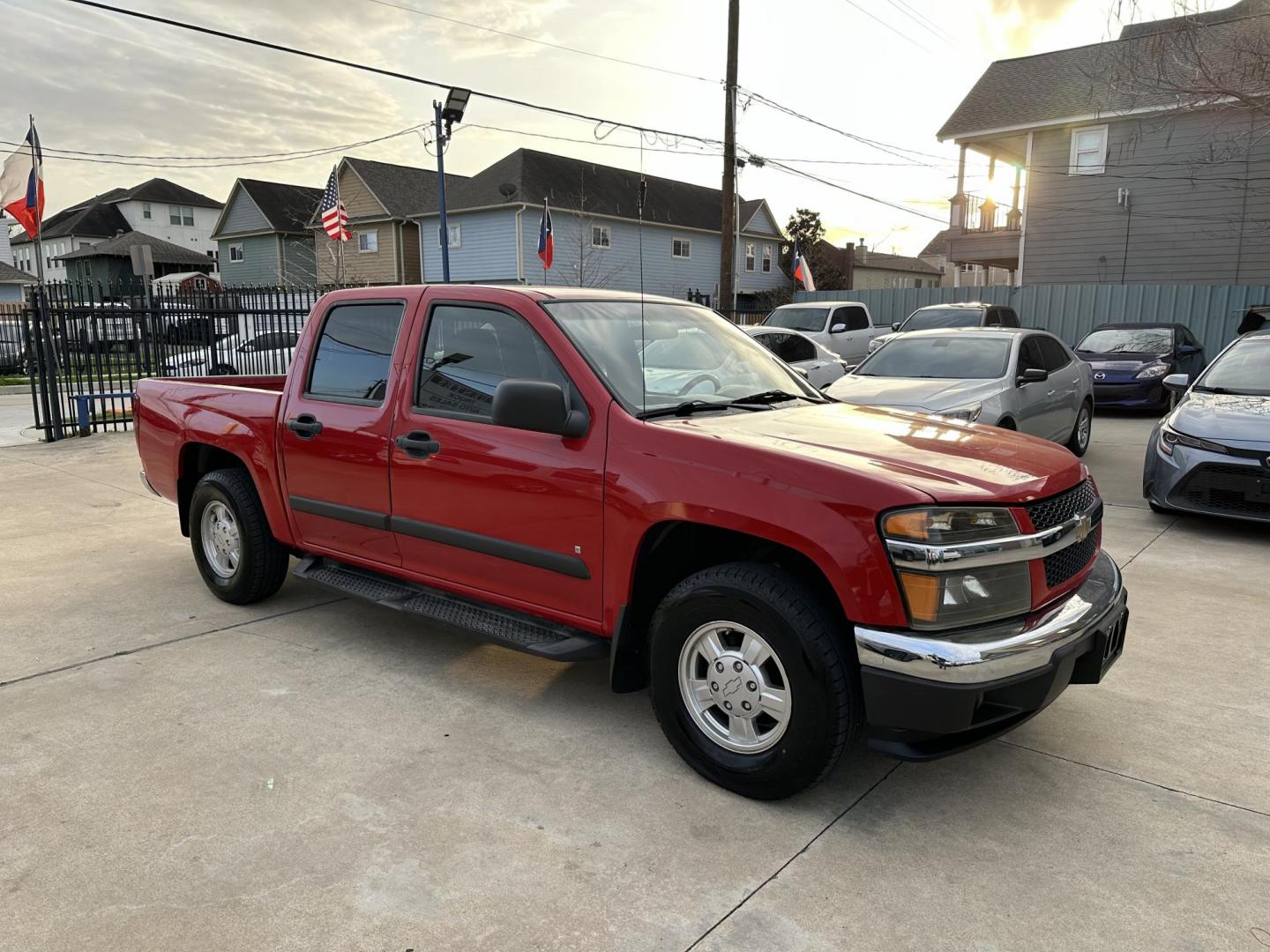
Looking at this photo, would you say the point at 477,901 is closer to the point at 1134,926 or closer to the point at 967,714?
the point at 967,714

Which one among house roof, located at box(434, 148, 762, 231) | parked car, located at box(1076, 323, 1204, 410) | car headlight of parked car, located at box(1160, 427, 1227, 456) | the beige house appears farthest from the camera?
the beige house

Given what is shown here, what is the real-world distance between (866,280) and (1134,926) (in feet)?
219

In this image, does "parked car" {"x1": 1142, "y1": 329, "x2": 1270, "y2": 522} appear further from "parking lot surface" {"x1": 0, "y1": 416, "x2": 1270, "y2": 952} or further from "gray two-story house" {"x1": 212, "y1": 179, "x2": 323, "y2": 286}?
"gray two-story house" {"x1": 212, "y1": 179, "x2": 323, "y2": 286}

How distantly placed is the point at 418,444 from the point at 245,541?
5.57 ft

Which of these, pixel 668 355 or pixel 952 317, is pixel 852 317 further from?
pixel 668 355

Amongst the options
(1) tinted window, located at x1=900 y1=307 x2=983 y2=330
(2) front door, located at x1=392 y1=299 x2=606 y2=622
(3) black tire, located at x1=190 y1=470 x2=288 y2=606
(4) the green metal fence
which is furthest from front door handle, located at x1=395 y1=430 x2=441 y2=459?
(4) the green metal fence

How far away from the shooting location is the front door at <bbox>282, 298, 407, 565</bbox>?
4.30 m

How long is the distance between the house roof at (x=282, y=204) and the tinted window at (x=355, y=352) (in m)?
37.5

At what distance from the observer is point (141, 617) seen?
16.8ft

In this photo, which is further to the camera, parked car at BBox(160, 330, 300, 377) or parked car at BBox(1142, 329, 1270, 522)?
parked car at BBox(160, 330, 300, 377)

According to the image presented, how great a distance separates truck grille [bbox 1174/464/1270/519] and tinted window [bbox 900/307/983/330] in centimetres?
870

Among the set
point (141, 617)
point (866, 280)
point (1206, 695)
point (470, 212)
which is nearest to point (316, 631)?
point (141, 617)

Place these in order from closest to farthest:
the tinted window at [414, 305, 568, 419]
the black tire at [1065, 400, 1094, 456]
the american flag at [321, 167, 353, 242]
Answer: the tinted window at [414, 305, 568, 419] → the black tire at [1065, 400, 1094, 456] → the american flag at [321, 167, 353, 242]

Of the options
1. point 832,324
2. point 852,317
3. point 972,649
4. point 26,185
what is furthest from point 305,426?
point 852,317
